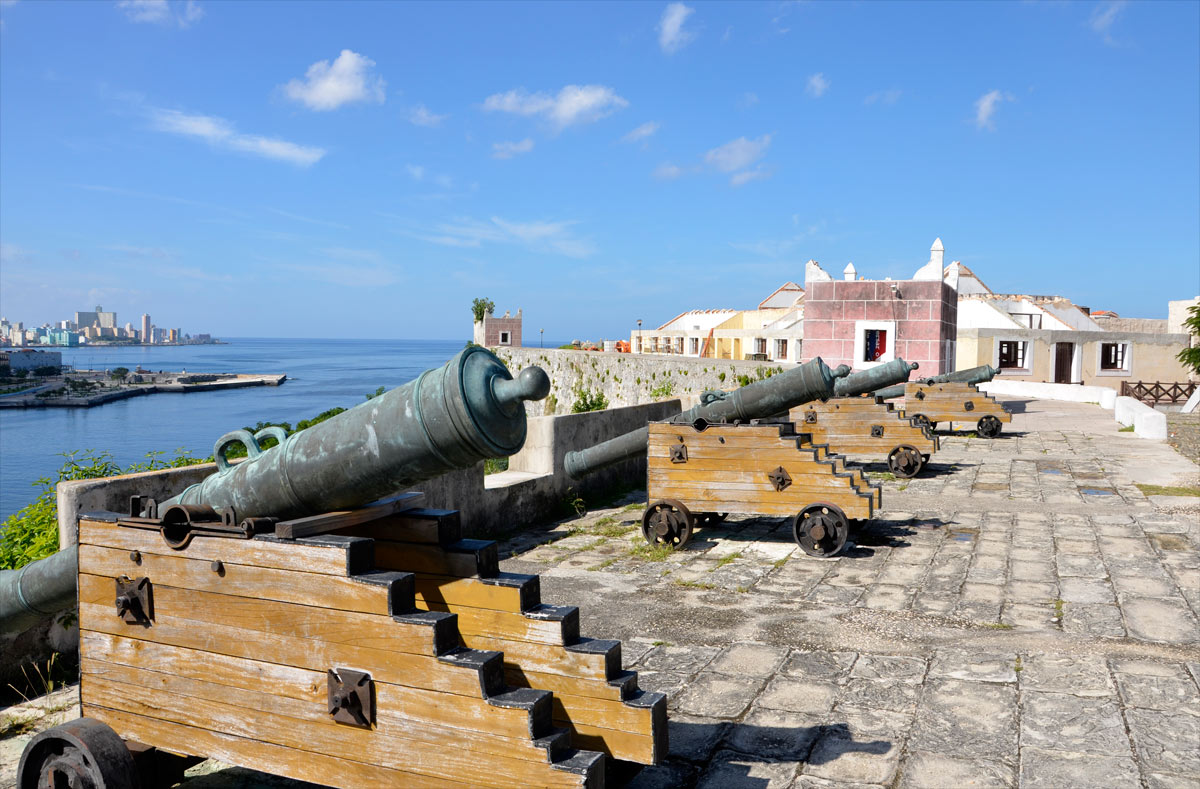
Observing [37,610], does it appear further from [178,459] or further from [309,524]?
[178,459]

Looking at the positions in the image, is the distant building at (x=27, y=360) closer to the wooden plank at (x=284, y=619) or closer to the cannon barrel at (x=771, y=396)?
the cannon barrel at (x=771, y=396)

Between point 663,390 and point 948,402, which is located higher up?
point 948,402

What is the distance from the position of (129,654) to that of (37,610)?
626 millimetres

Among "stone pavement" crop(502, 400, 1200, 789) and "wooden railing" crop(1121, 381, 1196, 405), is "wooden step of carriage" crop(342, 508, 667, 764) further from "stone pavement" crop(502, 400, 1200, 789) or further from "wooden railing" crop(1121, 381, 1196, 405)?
"wooden railing" crop(1121, 381, 1196, 405)

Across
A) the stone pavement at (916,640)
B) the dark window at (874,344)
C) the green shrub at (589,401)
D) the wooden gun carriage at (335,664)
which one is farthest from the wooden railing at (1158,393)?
the wooden gun carriage at (335,664)

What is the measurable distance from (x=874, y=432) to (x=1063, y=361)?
21911mm

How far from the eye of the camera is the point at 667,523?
6684mm

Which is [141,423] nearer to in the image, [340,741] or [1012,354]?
[1012,354]

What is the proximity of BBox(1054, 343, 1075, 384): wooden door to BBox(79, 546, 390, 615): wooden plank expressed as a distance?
3028 centimetres

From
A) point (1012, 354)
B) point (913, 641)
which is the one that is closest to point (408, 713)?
point (913, 641)

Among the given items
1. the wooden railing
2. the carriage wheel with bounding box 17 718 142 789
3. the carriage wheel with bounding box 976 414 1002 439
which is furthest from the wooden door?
the carriage wheel with bounding box 17 718 142 789

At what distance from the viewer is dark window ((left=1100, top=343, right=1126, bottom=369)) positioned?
29.3 metres

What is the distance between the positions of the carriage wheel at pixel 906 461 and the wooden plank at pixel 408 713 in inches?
349

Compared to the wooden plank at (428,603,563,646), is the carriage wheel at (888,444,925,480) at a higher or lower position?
lower
